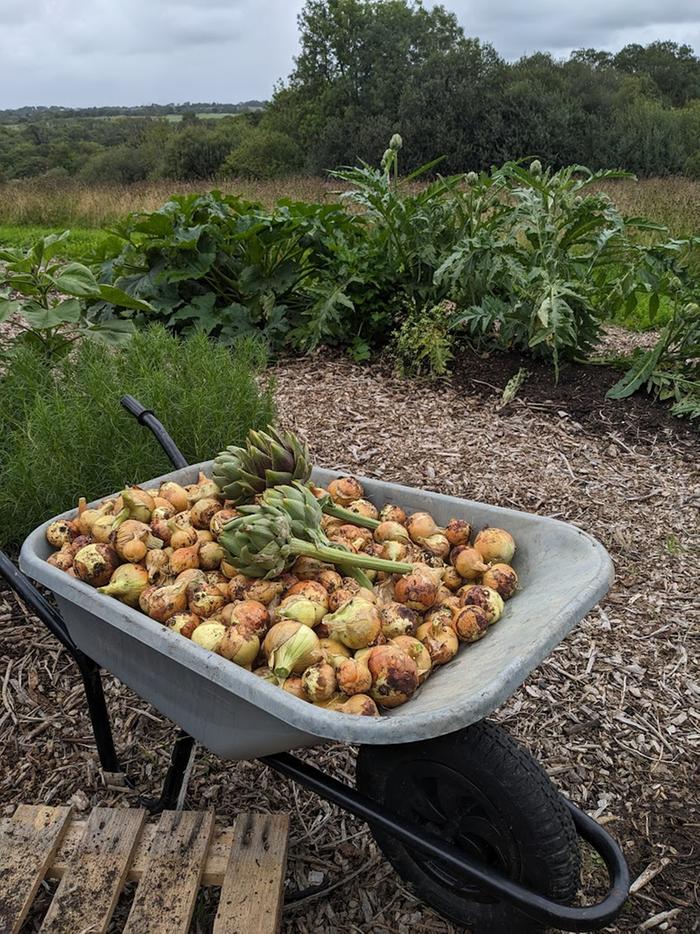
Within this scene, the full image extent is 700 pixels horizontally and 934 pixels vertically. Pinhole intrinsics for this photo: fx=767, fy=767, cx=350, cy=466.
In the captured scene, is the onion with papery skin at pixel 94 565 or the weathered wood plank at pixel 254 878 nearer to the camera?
the weathered wood plank at pixel 254 878


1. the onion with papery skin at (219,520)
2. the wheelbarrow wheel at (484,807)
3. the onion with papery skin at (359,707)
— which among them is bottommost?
the wheelbarrow wheel at (484,807)

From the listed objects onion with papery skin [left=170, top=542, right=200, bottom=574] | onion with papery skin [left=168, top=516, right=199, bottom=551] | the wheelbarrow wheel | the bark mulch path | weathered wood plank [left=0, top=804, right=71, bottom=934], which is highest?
onion with papery skin [left=168, top=516, right=199, bottom=551]

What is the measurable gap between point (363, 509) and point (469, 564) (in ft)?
0.96

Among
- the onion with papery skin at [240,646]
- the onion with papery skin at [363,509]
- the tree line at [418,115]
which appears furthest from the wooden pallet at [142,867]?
the tree line at [418,115]

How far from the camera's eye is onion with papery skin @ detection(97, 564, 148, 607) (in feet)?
5.04

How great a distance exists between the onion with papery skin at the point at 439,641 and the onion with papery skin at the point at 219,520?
494mm

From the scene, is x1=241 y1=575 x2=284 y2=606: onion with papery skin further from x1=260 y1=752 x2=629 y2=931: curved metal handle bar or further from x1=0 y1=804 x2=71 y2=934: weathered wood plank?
x1=0 y1=804 x2=71 y2=934: weathered wood plank

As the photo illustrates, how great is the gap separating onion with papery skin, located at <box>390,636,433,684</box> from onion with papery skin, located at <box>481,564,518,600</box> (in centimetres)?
25

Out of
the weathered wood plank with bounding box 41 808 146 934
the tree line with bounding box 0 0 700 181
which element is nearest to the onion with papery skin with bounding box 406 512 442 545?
the weathered wood plank with bounding box 41 808 146 934

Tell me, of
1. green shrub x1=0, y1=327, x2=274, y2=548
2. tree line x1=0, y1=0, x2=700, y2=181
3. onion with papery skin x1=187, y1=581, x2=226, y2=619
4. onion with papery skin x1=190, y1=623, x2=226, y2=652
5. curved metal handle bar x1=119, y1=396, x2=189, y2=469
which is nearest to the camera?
onion with papery skin x1=190, y1=623, x2=226, y2=652

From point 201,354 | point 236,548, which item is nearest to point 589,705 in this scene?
point 236,548

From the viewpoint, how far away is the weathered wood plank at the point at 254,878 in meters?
1.45

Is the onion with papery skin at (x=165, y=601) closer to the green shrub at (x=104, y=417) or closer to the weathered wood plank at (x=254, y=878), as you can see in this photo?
the weathered wood plank at (x=254, y=878)

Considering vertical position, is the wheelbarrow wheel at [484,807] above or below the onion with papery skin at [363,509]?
below
